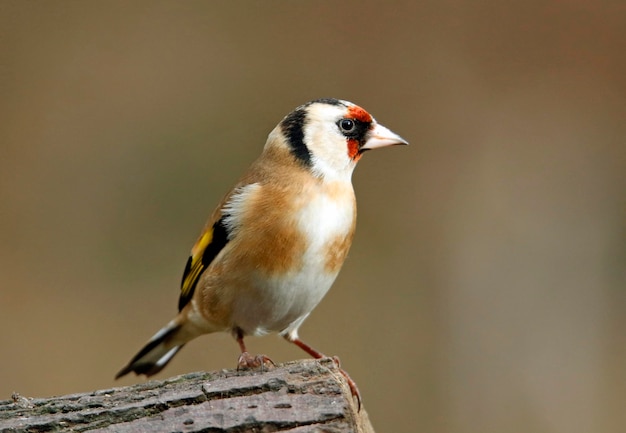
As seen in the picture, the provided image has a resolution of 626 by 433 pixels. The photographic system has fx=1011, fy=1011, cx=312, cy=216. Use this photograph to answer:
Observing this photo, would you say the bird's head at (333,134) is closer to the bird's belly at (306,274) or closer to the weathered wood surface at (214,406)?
the bird's belly at (306,274)

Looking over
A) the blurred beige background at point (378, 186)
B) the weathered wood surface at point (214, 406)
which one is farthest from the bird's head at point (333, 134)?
the blurred beige background at point (378, 186)

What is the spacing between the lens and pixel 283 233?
2.37 meters

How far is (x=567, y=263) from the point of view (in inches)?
202

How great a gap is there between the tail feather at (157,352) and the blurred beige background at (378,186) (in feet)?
4.98

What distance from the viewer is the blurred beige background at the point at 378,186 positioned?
187 inches

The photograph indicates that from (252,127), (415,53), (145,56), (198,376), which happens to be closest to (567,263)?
(415,53)

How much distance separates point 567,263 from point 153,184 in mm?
2138

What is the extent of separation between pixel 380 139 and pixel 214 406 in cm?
105

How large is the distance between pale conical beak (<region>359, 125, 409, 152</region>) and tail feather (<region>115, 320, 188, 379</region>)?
721 mm

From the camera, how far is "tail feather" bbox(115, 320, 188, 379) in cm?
281

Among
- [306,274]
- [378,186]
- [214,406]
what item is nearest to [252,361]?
[306,274]

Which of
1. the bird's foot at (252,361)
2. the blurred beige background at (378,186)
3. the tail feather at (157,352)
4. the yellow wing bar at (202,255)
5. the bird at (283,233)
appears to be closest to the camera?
the bird's foot at (252,361)

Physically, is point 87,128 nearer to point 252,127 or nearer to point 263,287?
point 252,127

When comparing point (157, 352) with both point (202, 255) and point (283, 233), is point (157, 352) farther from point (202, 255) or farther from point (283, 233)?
point (283, 233)
